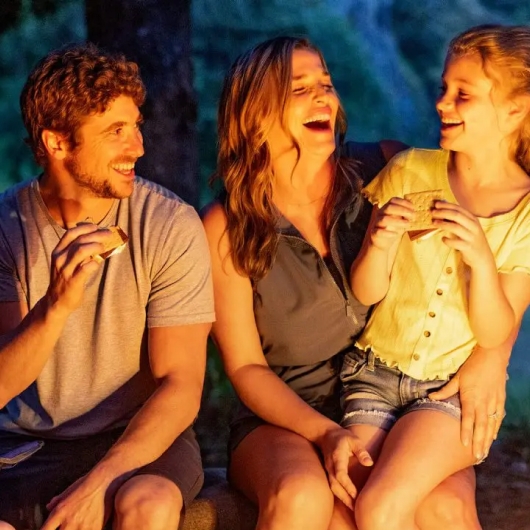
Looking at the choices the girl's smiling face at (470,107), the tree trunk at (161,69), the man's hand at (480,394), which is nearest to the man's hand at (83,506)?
the man's hand at (480,394)

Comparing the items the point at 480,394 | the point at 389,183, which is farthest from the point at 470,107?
the point at 480,394

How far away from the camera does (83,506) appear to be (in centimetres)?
267

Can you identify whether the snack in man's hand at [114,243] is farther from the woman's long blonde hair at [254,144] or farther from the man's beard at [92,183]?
the woman's long blonde hair at [254,144]

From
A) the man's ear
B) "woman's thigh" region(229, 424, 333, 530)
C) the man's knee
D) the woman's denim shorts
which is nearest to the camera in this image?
the man's knee

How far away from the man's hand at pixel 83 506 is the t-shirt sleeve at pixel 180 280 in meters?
0.58

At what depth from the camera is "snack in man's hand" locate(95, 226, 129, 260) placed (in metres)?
2.67

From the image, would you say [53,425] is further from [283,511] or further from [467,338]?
[467,338]

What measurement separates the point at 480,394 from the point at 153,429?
1.08m

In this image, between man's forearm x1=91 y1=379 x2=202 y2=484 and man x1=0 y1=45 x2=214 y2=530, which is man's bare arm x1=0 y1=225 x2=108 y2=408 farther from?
man's forearm x1=91 y1=379 x2=202 y2=484

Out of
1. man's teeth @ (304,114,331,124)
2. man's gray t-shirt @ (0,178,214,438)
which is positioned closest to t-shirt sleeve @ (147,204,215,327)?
man's gray t-shirt @ (0,178,214,438)

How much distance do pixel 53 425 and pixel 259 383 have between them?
28.5 inches

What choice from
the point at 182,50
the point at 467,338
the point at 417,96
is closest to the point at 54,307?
the point at 467,338

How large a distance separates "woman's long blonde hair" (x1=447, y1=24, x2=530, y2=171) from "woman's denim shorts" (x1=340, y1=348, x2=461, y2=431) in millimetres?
1029

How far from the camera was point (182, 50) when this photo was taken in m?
4.29
